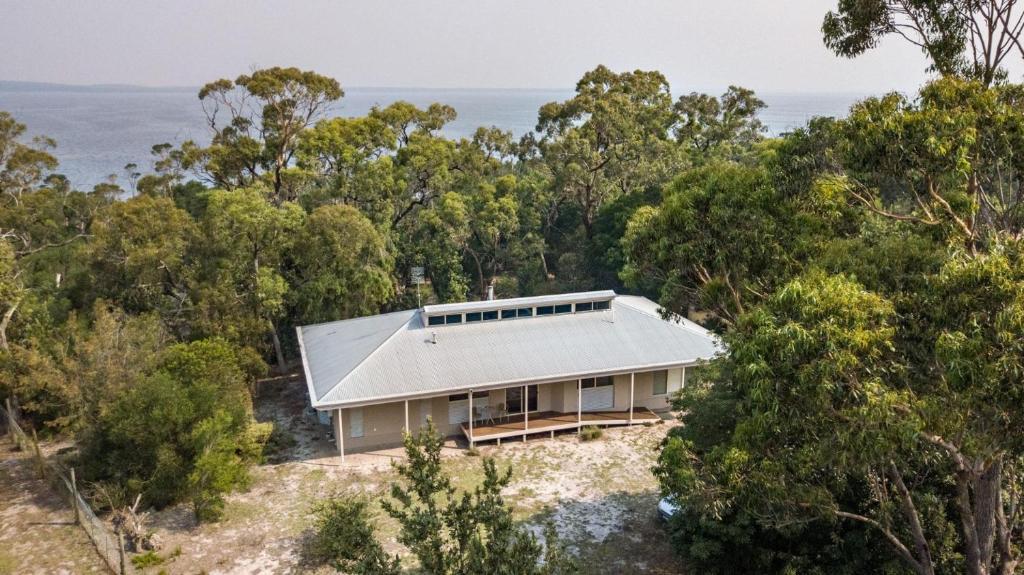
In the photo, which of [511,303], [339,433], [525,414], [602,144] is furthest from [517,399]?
[602,144]

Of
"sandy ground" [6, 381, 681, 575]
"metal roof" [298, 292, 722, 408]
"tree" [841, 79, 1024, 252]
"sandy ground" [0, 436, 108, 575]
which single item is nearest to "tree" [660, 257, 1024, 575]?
"tree" [841, 79, 1024, 252]

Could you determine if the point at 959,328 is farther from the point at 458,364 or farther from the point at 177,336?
the point at 177,336

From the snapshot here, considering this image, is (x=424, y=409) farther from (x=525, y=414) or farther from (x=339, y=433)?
(x=525, y=414)

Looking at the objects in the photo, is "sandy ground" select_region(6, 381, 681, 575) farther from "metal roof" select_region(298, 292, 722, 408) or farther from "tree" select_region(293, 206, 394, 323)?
"tree" select_region(293, 206, 394, 323)

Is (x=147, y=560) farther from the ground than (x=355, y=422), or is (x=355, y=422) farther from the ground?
(x=355, y=422)

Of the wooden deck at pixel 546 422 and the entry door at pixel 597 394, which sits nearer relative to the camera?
the wooden deck at pixel 546 422

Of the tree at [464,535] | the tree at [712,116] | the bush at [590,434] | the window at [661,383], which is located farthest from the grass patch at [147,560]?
the tree at [712,116]

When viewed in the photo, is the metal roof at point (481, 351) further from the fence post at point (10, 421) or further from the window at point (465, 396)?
the fence post at point (10, 421)
